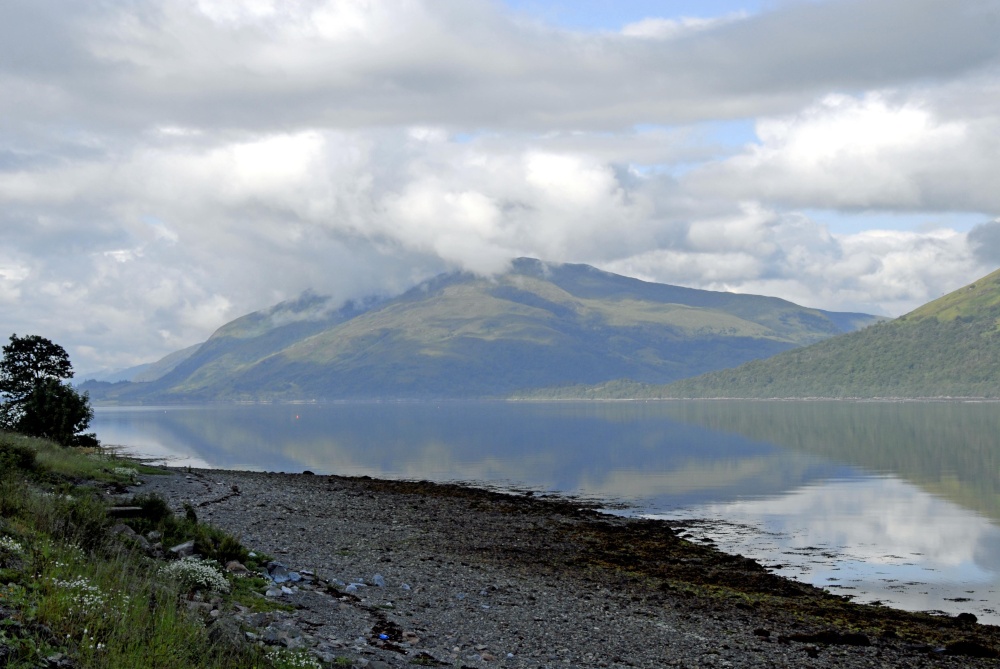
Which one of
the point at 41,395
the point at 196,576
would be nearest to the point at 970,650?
the point at 196,576

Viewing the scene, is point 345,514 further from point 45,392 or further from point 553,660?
point 45,392

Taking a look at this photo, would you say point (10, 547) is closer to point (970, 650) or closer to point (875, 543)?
point (970, 650)

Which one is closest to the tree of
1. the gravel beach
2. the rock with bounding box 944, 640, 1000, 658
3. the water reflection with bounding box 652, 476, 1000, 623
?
the gravel beach

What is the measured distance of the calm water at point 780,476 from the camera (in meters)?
39.8

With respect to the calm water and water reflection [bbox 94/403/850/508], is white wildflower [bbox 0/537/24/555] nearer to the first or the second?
the calm water

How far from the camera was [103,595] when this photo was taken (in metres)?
11.8

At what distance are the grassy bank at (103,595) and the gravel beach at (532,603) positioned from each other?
3.24 ft

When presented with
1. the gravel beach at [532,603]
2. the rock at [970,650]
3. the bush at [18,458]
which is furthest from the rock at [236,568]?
the rock at [970,650]


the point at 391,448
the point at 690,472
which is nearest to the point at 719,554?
the point at 690,472

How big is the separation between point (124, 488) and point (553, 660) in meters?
24.7

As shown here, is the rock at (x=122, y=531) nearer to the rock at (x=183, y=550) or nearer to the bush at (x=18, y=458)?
the rock at (x=183, y=550)

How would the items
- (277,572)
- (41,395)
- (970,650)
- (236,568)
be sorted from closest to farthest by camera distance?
1. (236,568)
2. (277,572)
3. (970,650)
4. (41,395)

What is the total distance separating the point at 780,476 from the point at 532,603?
208ft

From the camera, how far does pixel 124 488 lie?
118 ft
